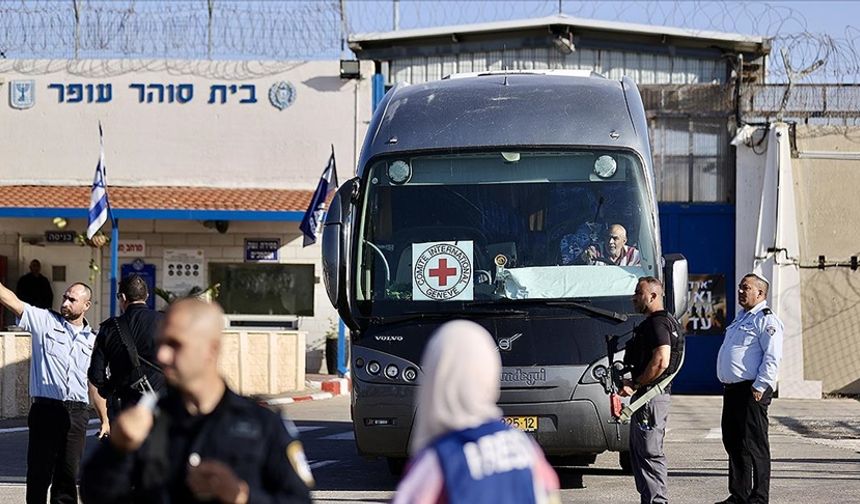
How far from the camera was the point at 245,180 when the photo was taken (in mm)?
27156

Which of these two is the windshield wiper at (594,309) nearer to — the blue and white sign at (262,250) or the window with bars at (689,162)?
the window with bars at (689,162)

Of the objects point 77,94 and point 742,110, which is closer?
point 742,110

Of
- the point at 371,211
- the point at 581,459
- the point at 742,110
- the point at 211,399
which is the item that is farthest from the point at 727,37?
the point at 211,399

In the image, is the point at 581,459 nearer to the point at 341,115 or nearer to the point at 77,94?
the point at 341,115

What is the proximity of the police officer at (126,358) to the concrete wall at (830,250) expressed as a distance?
55.9 feet

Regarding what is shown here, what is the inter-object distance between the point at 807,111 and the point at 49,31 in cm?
1414

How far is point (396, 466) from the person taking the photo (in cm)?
1250

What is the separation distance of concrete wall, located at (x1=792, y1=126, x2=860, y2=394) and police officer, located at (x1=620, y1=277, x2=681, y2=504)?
15021mm

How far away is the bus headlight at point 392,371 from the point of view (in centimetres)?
1103

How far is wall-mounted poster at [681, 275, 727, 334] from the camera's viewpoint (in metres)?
25.1

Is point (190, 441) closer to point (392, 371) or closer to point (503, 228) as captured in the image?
point (392, 371)

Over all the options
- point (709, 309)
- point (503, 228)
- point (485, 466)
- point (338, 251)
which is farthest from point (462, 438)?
point (709, 309)

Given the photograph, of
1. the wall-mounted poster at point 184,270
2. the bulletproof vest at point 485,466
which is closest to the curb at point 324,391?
the wall-mounted poster at point 184,270

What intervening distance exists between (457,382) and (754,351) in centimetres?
674
